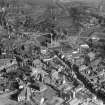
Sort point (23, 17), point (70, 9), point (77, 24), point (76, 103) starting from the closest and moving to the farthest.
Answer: point (76, 103) → point (77, 24) → point (23, 17) → point (70, 9)

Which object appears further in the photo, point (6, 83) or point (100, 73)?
point (100, 73)

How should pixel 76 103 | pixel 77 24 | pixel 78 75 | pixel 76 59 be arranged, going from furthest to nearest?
pixel 77 24 → pixel 76 59 → pixel 78 75 → pixel 76 103

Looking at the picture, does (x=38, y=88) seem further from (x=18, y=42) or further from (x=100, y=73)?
(x=18, y=42)

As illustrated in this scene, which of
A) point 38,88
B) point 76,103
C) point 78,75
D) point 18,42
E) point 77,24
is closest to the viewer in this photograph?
point 76,103

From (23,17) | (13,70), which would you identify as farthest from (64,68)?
(23,17)

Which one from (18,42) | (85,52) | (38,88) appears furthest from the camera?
(18,42)

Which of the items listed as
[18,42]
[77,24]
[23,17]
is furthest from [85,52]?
[23,17]

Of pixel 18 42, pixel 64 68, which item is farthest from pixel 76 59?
pixel 18 42

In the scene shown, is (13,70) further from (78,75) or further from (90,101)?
(90,101)

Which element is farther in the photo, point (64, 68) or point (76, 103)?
point (64, 68)
